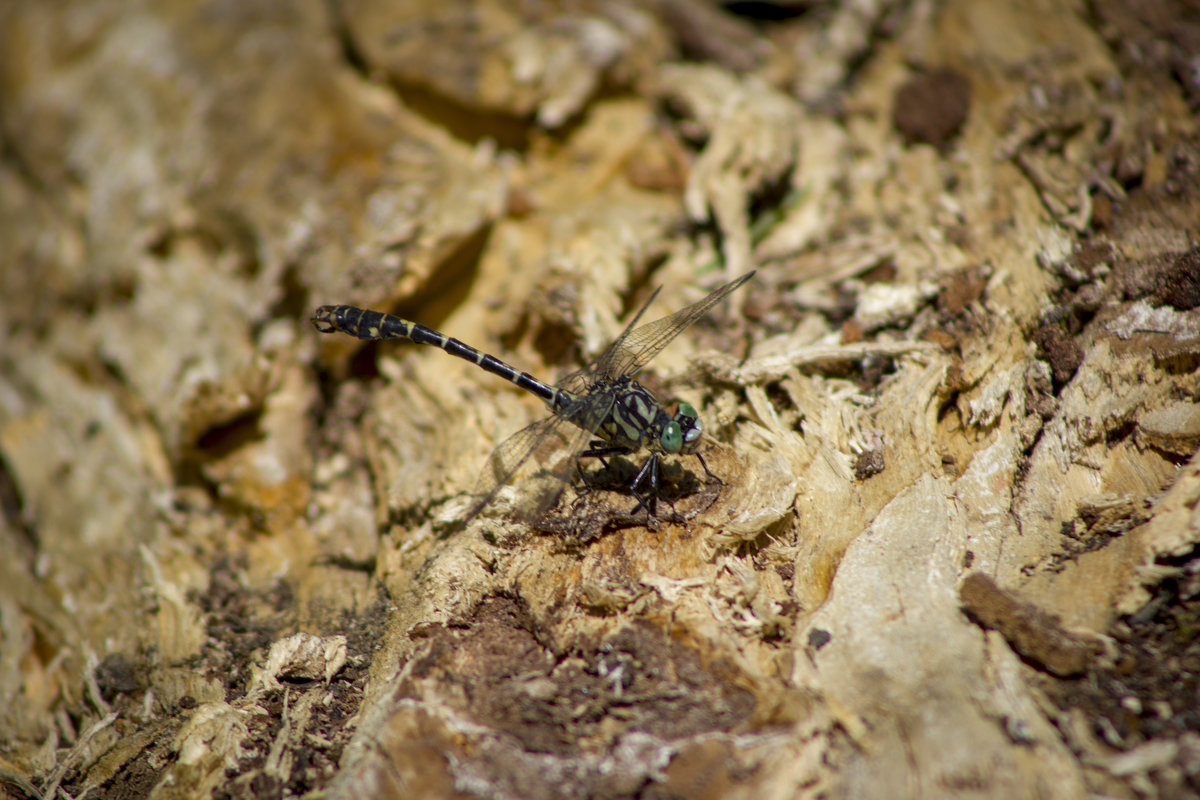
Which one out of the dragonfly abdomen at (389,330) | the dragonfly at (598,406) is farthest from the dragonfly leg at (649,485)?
A: the dragonfly abdomen at (389,330)

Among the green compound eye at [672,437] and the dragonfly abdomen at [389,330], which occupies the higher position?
the dragonfly abdomen at [389,330]

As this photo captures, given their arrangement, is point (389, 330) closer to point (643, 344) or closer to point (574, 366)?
point (574, 366)

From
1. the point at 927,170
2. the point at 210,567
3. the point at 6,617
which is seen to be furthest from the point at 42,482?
the point at 927,170

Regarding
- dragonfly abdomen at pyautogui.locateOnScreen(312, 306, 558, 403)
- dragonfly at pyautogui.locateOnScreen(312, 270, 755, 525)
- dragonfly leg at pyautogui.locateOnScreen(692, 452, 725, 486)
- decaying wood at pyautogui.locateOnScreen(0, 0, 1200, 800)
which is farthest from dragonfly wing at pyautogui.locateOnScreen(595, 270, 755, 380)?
dragonfly leg at pyautogui.locateOnScreen(692, 452, 725, 486)

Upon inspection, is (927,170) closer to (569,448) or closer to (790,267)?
(790,267)

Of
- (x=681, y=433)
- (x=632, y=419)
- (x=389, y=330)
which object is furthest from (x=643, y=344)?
(x=389, y=330)

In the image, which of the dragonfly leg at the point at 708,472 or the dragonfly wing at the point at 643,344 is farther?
the dragonfly wing at the point at 643,344

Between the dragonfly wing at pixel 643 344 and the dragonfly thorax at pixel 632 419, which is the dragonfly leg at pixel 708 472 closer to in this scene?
the dragonfly thorax at pixel 632 419

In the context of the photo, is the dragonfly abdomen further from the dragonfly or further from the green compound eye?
the green compound eye
